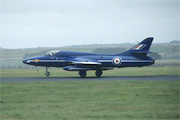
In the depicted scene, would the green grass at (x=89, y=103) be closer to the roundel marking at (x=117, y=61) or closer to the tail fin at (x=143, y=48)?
the roundel marking at (x=117, y=61)

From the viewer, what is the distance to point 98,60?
3356cm

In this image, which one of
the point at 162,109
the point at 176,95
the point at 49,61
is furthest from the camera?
the point at 49,61

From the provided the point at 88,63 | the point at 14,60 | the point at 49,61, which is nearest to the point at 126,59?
the point at 88,63

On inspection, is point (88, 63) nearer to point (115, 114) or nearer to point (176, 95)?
point (176, 95)

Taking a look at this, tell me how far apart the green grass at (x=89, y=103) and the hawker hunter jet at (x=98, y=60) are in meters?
9.58

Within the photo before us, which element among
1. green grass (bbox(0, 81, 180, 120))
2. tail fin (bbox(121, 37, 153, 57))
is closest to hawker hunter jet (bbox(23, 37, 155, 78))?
tail fin (bbox(121, 37, 153, 57))

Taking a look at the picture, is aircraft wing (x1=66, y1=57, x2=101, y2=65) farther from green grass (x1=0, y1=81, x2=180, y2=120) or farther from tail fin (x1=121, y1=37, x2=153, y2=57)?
green grass (x1=0, y1=81, x2=180, y2=120)

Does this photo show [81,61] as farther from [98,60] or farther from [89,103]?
[89,103]

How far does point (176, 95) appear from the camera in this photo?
19062 millimetres

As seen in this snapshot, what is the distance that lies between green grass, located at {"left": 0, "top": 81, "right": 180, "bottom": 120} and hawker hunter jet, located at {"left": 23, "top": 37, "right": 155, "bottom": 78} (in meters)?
9.58

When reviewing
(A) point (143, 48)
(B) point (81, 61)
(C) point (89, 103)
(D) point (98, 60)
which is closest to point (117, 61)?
(D) point (98, 60)

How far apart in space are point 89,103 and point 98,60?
55.8ft

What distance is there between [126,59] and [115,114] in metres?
19.8

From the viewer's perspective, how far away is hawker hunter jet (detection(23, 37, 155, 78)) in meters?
32.9
